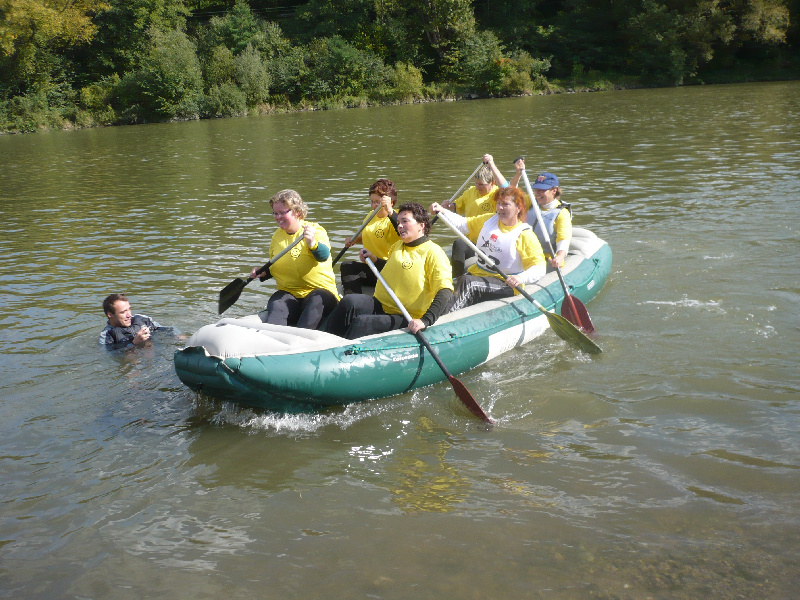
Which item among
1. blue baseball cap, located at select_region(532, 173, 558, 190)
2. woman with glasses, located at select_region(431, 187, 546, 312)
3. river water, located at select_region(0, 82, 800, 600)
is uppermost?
blue baseball cap, located at select_region(532, 173, 558, 190)

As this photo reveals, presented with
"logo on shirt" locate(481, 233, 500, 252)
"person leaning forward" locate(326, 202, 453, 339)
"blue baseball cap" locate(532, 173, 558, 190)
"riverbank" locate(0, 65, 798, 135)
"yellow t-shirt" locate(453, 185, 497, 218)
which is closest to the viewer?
"person leaning forward" locate(326, 202, 453, 339)

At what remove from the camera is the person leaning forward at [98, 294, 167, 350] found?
20.7ft

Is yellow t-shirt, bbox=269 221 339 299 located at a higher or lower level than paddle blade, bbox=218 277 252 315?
higher

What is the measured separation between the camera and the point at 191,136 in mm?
27016

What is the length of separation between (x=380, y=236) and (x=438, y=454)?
273 cm

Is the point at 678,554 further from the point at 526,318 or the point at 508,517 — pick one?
the point at 526,318

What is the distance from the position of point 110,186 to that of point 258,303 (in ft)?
33.8

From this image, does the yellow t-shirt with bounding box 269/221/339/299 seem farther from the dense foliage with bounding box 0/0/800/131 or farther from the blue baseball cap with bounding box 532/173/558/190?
the dense foliage with bounding box 0/0/800/131

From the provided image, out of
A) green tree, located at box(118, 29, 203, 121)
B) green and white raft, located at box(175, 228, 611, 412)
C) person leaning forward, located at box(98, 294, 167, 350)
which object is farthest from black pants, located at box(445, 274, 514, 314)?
green tree, located at box(118, 29, 203, 121)

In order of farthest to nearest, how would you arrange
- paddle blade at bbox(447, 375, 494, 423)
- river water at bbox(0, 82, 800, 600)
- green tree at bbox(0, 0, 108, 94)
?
green tree at bbox(0, 0, 108, 94) < paddle blade at bbox(447, 375, 494, 423) < river water at bbox(0, 82, 800, 600)

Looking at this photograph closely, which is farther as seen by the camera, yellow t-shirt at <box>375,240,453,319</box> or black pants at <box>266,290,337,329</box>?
black pants at <box>266,290,337,329</box>

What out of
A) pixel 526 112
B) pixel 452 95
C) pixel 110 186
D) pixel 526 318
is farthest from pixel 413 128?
pixel 526 318

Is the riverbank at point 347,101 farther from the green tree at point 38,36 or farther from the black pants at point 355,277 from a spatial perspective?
the black pants at point 355,277

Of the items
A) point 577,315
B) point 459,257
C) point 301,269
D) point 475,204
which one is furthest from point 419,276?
point 475,204
